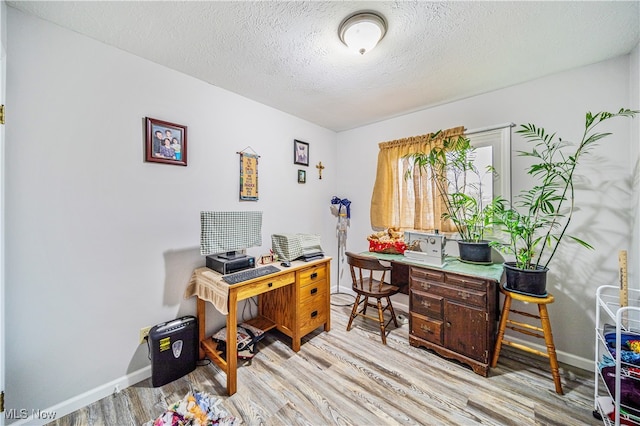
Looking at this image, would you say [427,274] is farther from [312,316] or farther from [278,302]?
[278,302]

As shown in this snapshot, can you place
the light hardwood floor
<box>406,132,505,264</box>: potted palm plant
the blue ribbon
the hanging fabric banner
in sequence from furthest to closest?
the blue ribbon < the hanging fabric banner < <box>406,132,505,264</box>: potted palm plant < the light hardwood floor

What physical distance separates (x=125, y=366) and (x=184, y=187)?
55.0 inches

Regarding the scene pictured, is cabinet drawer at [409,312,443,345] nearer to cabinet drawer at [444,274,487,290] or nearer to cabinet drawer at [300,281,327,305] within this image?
cabinet drawer at [444,274,487,290]

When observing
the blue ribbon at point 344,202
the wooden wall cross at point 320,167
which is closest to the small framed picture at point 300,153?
the wooden wall cross at point 320,167

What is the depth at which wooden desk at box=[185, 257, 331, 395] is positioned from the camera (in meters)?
1.67

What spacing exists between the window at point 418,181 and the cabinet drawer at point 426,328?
0.99 m

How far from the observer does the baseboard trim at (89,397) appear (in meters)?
1.40

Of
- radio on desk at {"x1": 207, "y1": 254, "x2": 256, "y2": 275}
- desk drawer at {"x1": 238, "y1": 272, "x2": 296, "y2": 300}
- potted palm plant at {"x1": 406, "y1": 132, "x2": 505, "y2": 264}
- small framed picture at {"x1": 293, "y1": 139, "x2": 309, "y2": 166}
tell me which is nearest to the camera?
desk drawer at {"x1": 238, "y1": 272, "x2": 296, "y2": 300}

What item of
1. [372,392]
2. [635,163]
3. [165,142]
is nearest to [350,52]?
[165,142]

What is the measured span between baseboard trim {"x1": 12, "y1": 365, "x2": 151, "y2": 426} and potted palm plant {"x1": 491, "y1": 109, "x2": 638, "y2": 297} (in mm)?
2902

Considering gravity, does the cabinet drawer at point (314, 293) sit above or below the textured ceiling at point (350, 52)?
below

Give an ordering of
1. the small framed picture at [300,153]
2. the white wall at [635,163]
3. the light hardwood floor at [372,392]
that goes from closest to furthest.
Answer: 1. the light hardwood floor at [372,392]
2. the white wall at [635,163]
3. the small framed picture at [300,153]

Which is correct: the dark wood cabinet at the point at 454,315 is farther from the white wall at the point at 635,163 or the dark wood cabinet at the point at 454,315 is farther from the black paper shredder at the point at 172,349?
the black paper shredder at the point at 172,349

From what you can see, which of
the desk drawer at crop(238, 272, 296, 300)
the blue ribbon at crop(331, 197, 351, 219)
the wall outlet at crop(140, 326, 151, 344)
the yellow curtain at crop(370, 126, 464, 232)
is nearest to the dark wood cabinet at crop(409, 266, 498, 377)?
the yellow curtain at crop(370, 126, 464, 232)
